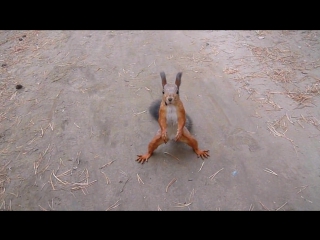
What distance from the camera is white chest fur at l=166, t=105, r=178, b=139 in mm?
2754

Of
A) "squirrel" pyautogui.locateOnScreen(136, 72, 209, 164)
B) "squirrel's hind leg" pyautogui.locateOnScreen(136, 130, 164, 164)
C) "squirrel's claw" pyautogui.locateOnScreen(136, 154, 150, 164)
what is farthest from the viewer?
"squirrel's claw" pyautogui.locateOnScreen(136, 154, 150, 164)

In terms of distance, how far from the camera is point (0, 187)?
2.81m

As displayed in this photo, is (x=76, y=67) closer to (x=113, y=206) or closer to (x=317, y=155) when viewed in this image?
(x=113, y=206)

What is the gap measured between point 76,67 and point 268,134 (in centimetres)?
332

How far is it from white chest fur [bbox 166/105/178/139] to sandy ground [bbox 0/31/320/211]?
13.1 inches

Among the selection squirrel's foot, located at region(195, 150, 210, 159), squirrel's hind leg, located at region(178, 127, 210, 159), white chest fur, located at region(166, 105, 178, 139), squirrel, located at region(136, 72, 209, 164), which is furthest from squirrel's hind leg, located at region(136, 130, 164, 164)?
squirrel's foot, located at region(195, 150, 210, 159)

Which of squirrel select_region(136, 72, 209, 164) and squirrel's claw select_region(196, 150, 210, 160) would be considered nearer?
squirrel select_region(136, 72, 209, 164)

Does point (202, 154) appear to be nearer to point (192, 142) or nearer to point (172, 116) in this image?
point (192, 142)

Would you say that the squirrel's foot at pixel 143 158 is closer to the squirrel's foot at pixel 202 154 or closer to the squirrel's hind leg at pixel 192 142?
the squirrel's hind leg at pixel 192 142

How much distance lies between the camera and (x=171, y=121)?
9.21ft

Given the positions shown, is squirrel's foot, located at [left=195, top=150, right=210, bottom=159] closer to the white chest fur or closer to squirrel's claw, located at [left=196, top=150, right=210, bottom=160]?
squirrel's claw, located at [left=196, top=150, right=210, bottom=160]

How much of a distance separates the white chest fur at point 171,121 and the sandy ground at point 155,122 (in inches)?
13.1

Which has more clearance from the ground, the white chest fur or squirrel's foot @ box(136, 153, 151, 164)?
the white chest fur

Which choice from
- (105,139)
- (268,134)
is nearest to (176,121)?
(105,139)
